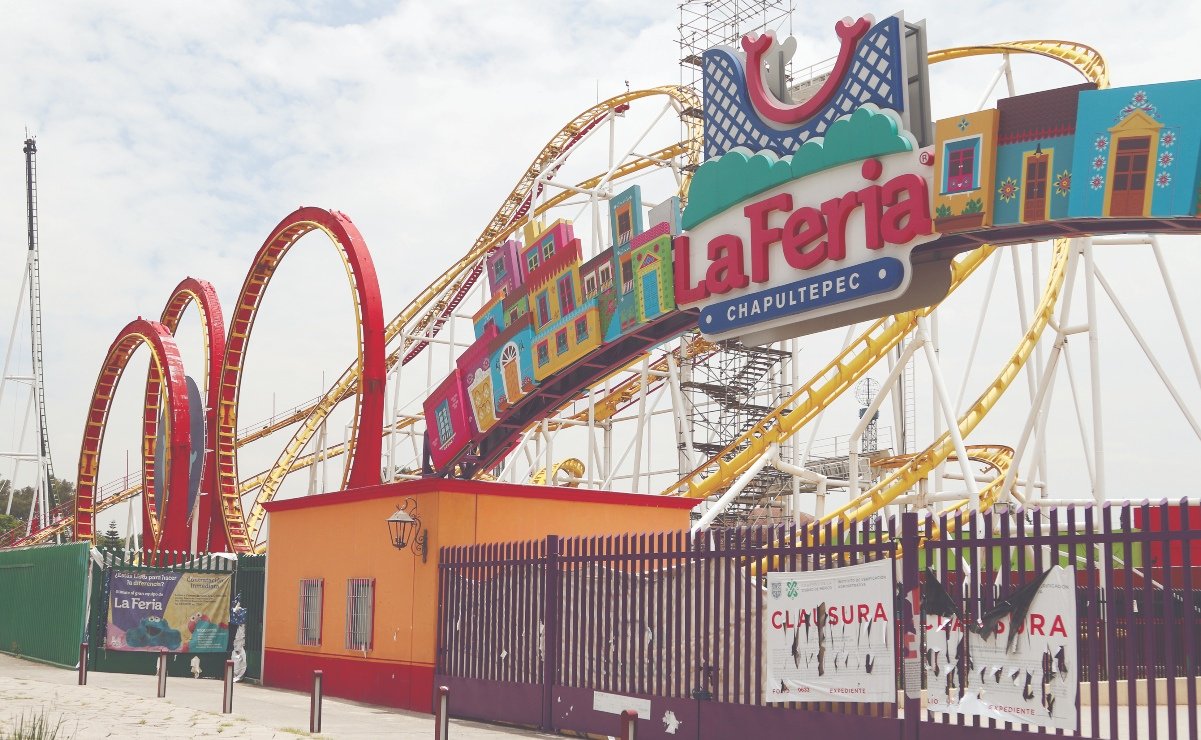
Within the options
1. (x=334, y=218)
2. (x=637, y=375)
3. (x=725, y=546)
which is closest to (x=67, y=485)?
(x=637, y=375)

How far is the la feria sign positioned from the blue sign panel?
0.01 metres

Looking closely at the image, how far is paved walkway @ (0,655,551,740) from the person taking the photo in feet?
33.9

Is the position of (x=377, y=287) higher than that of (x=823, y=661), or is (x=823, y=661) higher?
(x=377, y=287)

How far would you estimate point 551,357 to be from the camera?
56.1ft

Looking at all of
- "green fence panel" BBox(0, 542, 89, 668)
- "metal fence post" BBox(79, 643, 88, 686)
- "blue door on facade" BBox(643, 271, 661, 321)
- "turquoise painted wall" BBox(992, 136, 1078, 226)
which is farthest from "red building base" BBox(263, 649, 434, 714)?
"turquoise painted wall" BBox(992, 136, 1078, 226)

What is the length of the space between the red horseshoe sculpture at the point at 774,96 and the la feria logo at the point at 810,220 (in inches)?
0.5

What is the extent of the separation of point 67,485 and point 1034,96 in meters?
96.4

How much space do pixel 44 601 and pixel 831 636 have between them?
47.8 feet

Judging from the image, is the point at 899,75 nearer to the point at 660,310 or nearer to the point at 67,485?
the point at 660,310

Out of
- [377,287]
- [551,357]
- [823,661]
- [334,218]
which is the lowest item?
[823,661]

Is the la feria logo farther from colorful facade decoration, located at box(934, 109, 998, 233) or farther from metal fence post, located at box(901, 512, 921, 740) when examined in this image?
metal fence post, located at box(901, 512, 921, 740)

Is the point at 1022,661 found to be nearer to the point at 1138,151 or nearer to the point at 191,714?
the point at 1138,151

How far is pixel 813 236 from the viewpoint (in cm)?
1228

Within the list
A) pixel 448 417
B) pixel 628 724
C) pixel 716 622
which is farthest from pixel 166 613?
pixel 628 724
